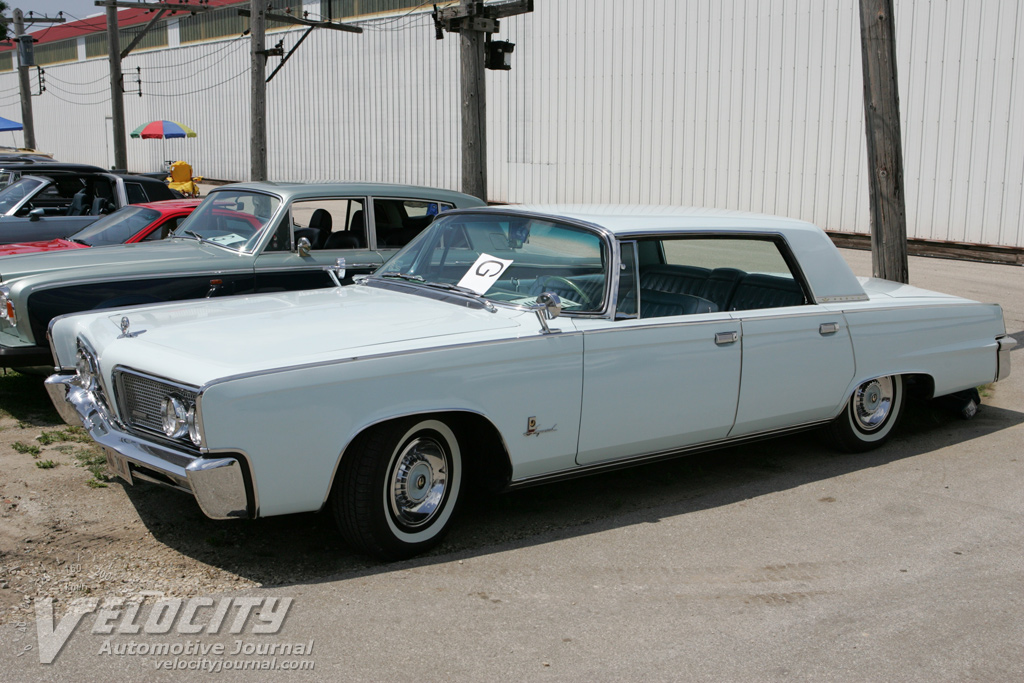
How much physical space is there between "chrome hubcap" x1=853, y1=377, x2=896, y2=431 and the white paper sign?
2313 mm

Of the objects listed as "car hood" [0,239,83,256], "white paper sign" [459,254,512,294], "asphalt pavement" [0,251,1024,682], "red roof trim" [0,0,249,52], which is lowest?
"asphalt pavement" [0,251,1024,682]

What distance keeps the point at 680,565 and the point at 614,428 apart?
0.70m

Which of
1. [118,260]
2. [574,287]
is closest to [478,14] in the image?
[118,260]

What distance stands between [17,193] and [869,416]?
10.5 metres

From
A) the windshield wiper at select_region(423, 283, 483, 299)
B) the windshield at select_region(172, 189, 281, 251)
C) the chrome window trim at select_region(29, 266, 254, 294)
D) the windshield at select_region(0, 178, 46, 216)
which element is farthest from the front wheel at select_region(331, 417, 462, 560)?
the windshield at select_region(0, 178, 46, 216)

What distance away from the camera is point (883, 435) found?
5871 mm

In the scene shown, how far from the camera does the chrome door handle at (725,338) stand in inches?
188

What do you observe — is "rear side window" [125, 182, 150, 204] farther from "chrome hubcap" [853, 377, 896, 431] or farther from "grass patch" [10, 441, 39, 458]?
"chrome hubcap" [853, 377, 896, 431]

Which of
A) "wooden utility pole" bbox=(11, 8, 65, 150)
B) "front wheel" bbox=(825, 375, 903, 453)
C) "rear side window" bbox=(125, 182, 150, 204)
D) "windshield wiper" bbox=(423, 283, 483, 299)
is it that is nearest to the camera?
"windshield wiper" bbox=(423, 283, 483, 299)

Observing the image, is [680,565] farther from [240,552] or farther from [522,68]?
[522,68]

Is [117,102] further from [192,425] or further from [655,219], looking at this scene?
[192,425]

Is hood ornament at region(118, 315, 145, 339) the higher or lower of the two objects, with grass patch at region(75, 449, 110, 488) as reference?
higher

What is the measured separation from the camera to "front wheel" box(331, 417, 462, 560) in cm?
388

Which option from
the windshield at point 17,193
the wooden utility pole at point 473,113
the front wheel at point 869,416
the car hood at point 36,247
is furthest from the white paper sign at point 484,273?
the windshield at point 17,193
